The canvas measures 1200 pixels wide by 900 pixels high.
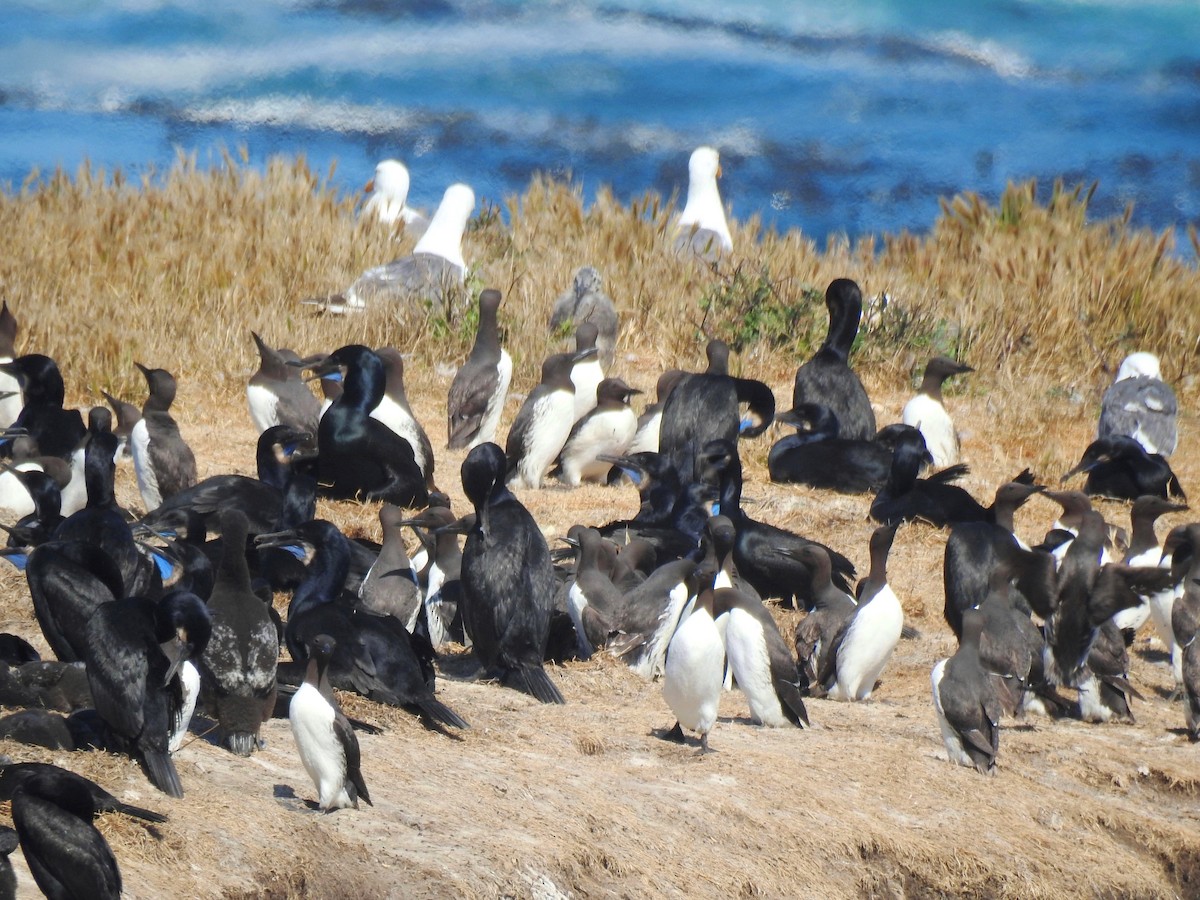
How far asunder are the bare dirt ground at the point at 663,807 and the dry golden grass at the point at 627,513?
2 cm

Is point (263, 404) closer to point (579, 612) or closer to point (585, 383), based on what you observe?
point (585, 383)

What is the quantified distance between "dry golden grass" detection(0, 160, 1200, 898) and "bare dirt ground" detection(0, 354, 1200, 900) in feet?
0.05

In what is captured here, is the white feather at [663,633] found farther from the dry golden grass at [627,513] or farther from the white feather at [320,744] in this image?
the white feather at [320,744]

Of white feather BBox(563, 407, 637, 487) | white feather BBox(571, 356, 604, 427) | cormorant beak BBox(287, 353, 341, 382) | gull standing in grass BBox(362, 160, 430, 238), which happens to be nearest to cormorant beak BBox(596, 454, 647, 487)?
white feather BBox(563, 407, 637, 487)

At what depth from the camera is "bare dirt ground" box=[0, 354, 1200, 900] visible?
542 centimetres

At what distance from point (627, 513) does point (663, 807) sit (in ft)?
17.5

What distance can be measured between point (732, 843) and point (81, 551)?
2.74 meters

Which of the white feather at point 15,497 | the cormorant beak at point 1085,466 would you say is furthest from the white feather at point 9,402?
the cormorant beak at point 1085,466

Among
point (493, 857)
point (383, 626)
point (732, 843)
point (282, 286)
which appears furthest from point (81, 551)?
point (282, 286)

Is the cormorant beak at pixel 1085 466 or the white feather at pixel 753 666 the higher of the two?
the white feather at pixel 753 666

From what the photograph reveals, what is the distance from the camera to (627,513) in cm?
1176

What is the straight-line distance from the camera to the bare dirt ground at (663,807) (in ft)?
17.8

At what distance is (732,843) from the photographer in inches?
249

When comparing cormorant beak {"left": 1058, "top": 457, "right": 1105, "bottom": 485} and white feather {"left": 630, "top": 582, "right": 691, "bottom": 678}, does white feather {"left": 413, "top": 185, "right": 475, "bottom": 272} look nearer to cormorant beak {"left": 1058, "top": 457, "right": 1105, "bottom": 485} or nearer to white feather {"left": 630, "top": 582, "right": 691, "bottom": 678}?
cormorant beak {"left": 1058, "top": 457, "right": 1105, "bottom": 485}
